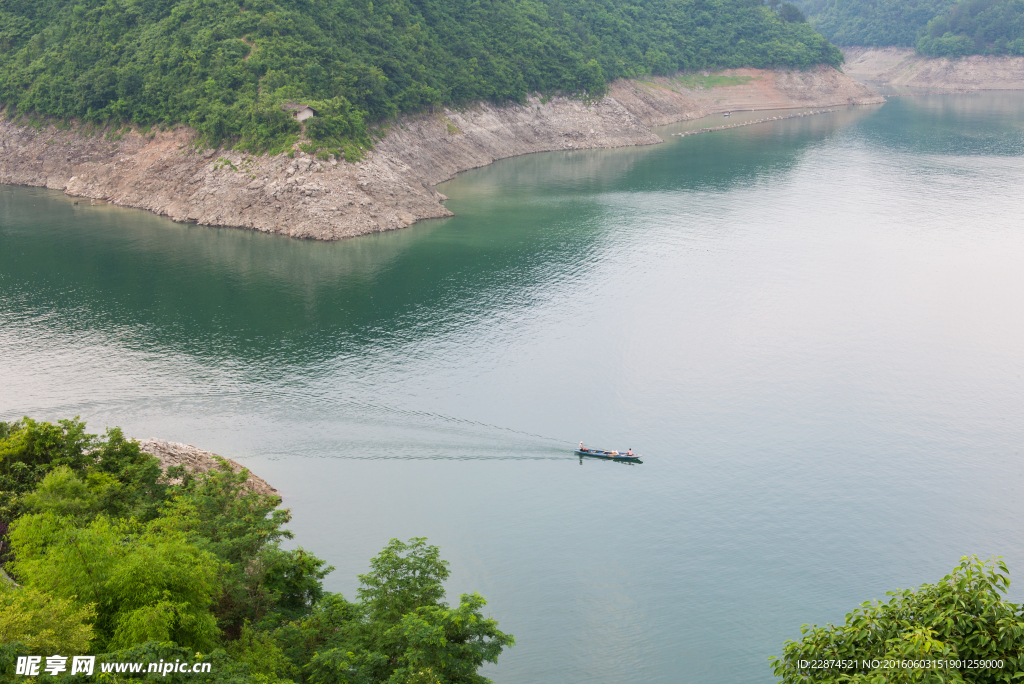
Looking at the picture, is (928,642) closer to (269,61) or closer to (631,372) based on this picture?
(631,372)

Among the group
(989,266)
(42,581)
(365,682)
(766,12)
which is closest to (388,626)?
(365,682)

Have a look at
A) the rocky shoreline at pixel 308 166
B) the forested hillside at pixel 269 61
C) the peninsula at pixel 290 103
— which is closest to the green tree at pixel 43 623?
the rocky shoreline at pixel 308 166

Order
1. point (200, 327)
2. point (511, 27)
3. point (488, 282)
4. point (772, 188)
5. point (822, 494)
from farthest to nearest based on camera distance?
point (511, 27) → point (772, 188) → point (488, 282) → point (200, 327) → point (822, 494)

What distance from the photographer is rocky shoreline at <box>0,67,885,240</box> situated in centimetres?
8925

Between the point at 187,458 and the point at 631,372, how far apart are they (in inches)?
1194

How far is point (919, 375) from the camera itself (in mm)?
59688

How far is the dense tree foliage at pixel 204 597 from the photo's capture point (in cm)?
2570

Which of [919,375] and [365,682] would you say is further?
[919,375]

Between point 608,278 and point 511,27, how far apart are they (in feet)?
262

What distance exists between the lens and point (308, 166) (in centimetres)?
8900

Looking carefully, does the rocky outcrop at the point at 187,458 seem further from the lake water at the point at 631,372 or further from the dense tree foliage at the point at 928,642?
the dense tree foliage at the point at 928,642

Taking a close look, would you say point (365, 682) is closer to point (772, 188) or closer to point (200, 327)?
point (200, 327)

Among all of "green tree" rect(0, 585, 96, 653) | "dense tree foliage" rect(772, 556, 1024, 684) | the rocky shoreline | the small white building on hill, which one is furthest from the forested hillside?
"dense tree foliage" rect(772, 556, 1024, 684)

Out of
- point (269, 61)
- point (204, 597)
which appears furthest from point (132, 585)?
point (269, 61)
